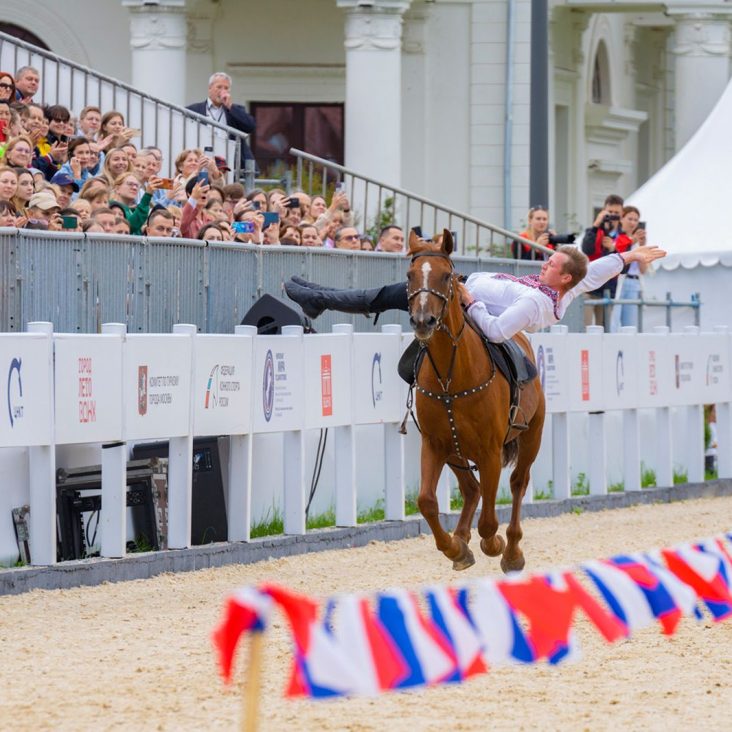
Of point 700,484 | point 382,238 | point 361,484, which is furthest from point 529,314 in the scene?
point 700,484

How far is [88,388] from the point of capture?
12406 mm

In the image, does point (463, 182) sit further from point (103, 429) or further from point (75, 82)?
point (103, 429)

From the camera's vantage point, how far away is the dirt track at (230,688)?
8.41 metres

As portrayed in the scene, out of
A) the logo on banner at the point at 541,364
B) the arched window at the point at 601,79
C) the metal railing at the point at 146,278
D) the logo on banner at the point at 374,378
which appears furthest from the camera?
the arched window at the point at 601,79

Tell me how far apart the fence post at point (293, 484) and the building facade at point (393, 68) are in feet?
46.5

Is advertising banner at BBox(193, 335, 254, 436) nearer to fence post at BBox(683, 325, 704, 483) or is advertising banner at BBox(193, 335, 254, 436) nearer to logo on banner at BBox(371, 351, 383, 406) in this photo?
logo on banner at BBox(371, 351, 383, 406)

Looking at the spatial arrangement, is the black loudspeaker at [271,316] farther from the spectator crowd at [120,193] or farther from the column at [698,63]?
the column at [698,63]

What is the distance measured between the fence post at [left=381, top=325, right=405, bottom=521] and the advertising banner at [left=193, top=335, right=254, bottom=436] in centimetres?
199

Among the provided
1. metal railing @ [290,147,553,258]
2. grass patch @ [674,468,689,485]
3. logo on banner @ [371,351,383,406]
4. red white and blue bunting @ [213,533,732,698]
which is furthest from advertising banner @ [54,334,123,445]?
grass patch @ [674,468,689,485]

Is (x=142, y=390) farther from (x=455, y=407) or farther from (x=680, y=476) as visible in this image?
(x=680, y=476)

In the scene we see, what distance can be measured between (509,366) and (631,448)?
6.69m

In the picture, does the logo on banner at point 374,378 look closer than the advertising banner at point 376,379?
No

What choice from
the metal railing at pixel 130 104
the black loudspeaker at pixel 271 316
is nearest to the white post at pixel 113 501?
the black loudspeaker at pixel 271 316

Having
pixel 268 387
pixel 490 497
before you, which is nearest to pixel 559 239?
pixel 268 387
